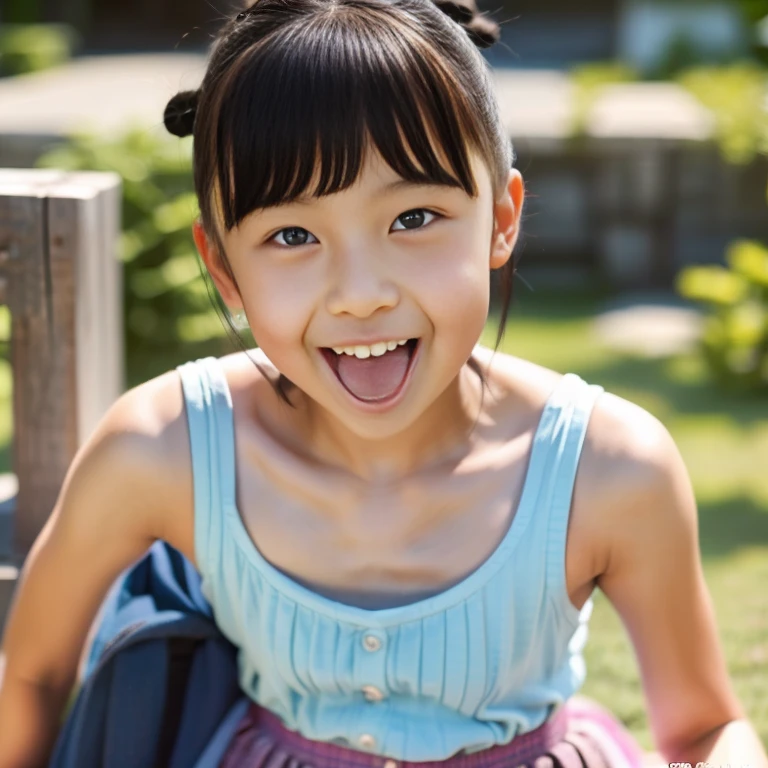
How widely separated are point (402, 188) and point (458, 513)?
1.63 ft

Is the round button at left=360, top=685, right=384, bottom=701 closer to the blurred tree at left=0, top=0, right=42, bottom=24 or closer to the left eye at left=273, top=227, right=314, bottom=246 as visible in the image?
the left eye at left=273, top=227, right=314, bottom=246

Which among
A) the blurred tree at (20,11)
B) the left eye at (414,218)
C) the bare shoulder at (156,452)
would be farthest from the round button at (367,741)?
the blurred tree at (20,11)

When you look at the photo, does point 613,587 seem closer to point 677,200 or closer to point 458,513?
point 458,513

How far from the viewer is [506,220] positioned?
181cm

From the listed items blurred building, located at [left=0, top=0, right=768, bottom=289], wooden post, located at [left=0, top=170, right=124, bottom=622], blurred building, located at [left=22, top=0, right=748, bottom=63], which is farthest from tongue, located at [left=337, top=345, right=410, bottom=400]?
blurred building, located at [left=22, top=0, right=748, bottom=63]

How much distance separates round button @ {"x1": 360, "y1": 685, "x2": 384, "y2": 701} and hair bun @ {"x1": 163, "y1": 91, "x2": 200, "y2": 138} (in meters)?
0.84

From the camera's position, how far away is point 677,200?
654 cm

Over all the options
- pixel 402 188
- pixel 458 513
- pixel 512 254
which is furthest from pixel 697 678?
pixel 402 188

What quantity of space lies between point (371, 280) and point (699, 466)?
2.87 m

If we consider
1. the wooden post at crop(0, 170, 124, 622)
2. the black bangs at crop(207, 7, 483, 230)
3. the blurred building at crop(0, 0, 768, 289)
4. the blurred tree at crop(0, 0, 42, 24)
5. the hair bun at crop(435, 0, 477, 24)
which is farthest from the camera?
the blurred tree at crop(0, 0, 42, 24)

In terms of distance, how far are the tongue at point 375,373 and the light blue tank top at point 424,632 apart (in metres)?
0.28

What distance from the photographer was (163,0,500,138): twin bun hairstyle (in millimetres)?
1859

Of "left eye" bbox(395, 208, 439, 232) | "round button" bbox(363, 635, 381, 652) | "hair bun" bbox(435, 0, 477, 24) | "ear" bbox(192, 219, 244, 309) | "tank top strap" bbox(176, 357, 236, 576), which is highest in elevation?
"hair bun" bbox(435, 0, 477, 24)

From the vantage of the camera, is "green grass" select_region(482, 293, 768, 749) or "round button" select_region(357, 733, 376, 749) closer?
"round button" select_region(357, 733, 376, 749)
